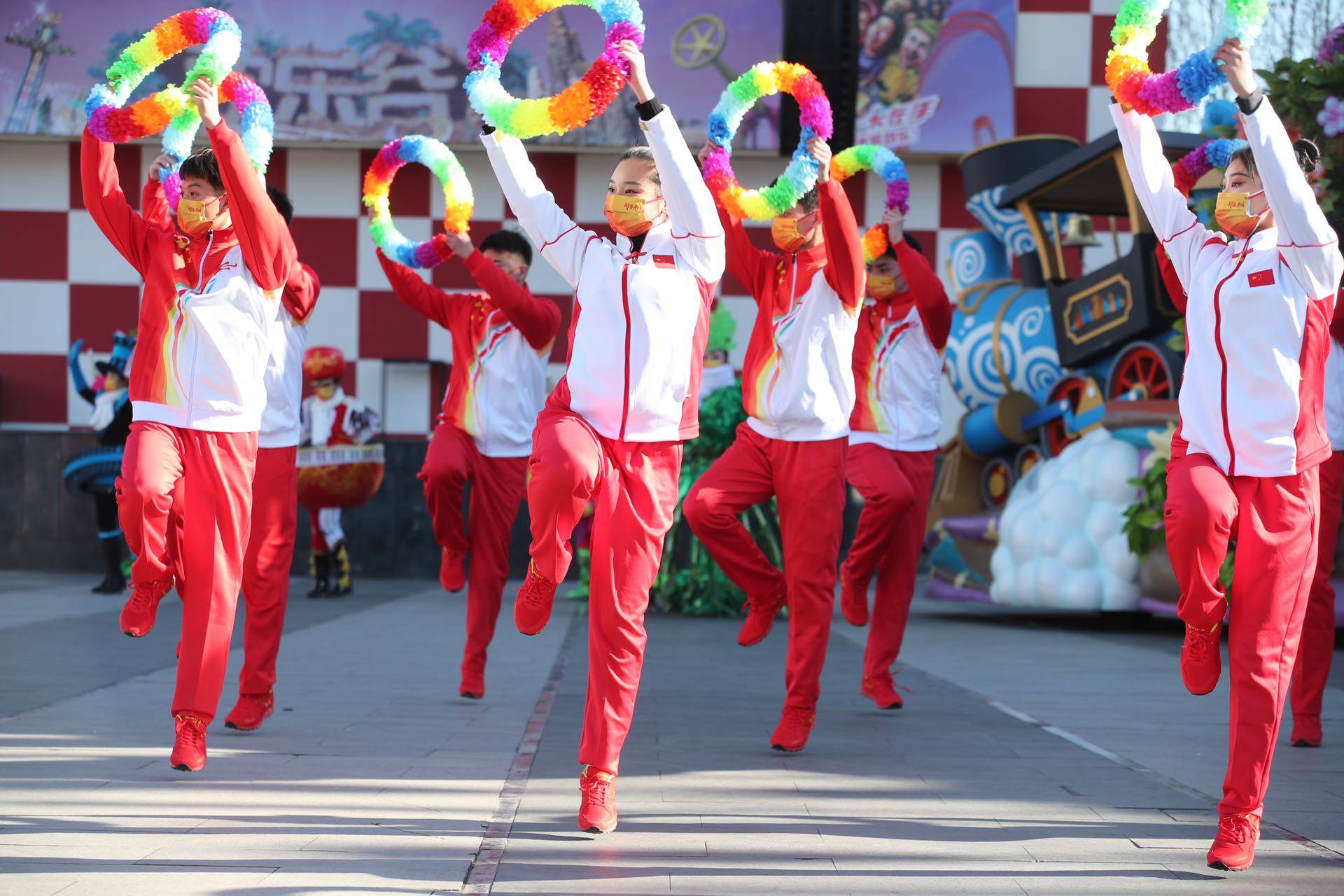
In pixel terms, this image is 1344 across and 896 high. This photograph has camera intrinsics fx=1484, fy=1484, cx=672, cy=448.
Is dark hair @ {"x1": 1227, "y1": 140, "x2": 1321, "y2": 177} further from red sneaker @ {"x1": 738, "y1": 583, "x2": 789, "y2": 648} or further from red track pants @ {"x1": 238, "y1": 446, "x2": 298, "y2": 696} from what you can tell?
red track pants @ {"x1": 238, "y1": 446, "x2": 298, "y2": 696}

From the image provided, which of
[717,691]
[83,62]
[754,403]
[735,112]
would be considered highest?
[83,62]

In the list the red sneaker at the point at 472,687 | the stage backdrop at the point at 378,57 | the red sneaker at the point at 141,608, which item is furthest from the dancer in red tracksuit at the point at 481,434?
the stage backdrop at the point at 378,57

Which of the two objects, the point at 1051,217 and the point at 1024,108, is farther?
the point at 1024,108

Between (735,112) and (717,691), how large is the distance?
1.99 m

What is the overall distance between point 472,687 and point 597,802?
1.82 meters

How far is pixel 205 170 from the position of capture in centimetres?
353

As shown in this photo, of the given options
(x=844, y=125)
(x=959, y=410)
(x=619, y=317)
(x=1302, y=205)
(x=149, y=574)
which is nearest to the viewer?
(x=1302, y=205)

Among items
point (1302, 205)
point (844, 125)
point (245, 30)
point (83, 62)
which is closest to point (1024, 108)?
point (844, 125)

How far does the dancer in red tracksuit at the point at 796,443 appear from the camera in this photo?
3.84 meters

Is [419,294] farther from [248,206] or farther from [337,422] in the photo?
[337,422]

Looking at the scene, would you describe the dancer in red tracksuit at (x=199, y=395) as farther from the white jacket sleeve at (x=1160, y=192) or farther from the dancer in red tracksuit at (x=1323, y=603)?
the dancer in red tracksuit at (x=1323, y=603)

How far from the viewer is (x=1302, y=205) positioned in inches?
107

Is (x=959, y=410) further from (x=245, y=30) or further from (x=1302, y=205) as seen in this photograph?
(x=1302, y=205)

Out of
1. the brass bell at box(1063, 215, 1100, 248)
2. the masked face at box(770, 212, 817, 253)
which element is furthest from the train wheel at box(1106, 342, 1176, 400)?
the masked face at box(770, 212, 817, 253)
